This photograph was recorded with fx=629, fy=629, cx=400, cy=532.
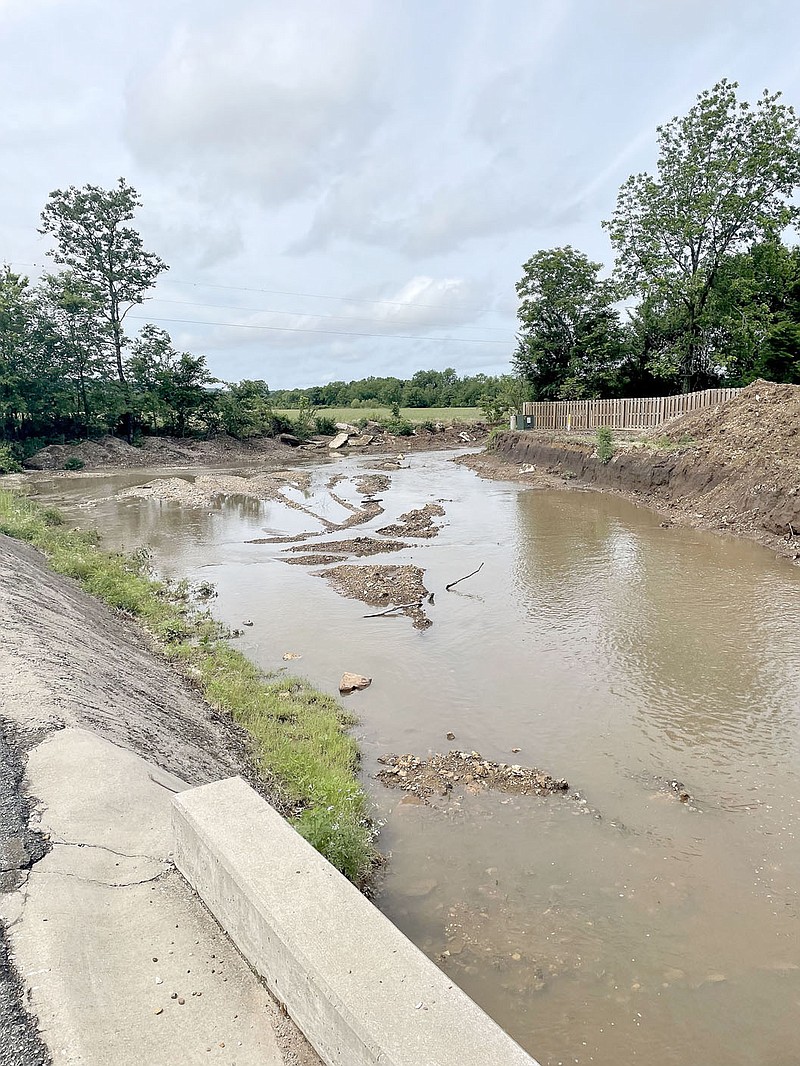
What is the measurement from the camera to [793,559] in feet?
43.0

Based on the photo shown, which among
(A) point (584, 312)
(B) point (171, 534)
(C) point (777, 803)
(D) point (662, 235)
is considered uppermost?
(D) point (662, 235)

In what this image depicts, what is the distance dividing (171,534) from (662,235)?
26973mm

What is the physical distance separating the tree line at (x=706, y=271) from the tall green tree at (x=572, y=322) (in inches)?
3.1

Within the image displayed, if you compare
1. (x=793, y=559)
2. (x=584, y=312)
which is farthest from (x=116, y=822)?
(x=584, y=312)

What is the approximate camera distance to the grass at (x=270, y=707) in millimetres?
4367

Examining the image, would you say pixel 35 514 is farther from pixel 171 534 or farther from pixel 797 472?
pixel 797 472

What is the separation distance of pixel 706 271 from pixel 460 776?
3119 cm

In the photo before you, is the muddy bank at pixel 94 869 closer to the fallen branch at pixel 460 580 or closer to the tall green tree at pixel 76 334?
the fallen branch at pixel 460 580

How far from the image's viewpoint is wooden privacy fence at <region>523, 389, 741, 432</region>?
24.7 m

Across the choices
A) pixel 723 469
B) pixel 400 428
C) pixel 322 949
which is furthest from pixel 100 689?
pixel 400 428

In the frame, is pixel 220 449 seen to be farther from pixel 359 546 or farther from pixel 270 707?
pixel 270 707

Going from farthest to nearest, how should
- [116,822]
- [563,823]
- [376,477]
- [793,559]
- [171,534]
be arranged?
[376,477], [171,534], [793,559], [563,823], [116,822]

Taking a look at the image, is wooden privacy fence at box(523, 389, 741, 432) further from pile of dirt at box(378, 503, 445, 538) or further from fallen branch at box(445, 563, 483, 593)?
fallen branch at box(445, 563, 483, 593)

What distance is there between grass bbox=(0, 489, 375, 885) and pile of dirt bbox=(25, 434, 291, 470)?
847 inches
